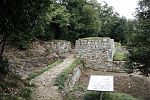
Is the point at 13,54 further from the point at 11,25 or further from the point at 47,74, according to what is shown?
the point at 11,25

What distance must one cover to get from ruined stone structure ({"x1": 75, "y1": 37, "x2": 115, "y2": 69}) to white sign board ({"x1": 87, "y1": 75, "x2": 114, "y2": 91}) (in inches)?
465

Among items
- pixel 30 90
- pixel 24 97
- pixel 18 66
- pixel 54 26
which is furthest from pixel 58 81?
pixel 54 26

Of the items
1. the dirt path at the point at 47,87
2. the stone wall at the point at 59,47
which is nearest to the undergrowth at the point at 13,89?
the dirt path at the point at 47,87

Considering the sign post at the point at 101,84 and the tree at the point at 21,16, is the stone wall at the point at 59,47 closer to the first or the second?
the sign post at the point at 101,84

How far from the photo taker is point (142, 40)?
1348 centimetres

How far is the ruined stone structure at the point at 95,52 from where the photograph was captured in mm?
21312

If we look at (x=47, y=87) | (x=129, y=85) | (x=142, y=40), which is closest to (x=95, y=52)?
(x=129, y=85)

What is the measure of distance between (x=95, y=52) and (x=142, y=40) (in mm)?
8148

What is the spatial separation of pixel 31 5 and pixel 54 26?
58.3ft

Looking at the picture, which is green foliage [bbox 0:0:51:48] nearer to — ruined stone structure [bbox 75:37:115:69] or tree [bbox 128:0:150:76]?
tree [bbox 128:0:150:76]

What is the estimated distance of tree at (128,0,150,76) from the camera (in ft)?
43.4

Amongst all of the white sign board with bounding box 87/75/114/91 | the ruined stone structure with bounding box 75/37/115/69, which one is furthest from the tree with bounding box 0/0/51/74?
the ruined stone structure with bounding box 75/37/115/69

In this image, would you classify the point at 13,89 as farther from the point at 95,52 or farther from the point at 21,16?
the point at 95,52

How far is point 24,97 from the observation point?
10023 millimetres
